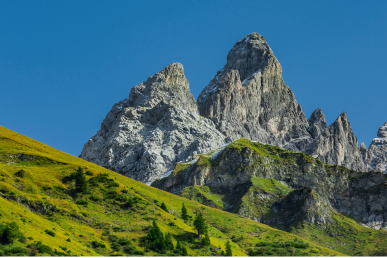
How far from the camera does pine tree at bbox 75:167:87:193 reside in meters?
131

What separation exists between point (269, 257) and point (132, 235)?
5503cm

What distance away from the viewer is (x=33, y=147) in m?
164

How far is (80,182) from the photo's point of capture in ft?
435

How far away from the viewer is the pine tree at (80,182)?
130875 millimetres

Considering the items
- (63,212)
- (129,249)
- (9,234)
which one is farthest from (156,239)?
(9,234)

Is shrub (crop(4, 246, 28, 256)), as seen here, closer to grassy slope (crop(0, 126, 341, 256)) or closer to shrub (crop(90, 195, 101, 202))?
grassy slope (crop(0, 126, 341, 256))

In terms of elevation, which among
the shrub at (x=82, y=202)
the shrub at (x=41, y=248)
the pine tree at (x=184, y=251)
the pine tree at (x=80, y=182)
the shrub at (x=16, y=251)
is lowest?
the shrub at (x=16, y=251)

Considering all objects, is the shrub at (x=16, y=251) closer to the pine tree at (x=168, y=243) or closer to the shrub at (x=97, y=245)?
the shrub at (x=97, y=245)

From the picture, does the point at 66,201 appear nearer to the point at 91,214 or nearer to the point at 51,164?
the point at 91,214

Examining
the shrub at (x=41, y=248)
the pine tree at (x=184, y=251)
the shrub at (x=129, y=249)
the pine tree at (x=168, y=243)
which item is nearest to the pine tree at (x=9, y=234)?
the shrub at (x=41, y=248)

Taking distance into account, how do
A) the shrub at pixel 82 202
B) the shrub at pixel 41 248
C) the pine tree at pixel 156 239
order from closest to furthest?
the shrub at pixel 41 248 → the pine tree at pixel 156 239 → the shrub at pixel 82 202

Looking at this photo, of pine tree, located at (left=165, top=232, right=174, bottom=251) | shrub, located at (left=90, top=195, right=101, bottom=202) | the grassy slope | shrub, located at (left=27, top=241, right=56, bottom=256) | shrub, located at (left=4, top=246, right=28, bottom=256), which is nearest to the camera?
shrub, located at (left=4, top=246, right=28, bottom=256)

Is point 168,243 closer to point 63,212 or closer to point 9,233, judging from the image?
point 63,212

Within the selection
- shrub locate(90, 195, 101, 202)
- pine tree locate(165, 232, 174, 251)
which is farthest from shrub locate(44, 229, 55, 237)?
shrub locate(90, 195, 101, 202)
